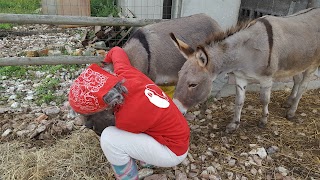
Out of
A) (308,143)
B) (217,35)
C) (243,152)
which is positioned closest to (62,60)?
(217,35)

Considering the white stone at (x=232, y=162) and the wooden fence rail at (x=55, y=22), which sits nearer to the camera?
the white stone at (x=232, y=162)

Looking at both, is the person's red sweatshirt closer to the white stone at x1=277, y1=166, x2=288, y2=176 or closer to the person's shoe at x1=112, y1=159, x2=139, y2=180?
the person's shoe at x1=112, y1=159, x2=139, y2=180

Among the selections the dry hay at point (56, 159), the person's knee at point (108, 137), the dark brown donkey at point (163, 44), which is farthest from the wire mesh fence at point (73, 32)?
the person's knee at point (108, 137)

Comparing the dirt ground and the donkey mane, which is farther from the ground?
the donkey mane

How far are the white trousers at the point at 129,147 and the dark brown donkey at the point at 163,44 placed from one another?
1137 mm

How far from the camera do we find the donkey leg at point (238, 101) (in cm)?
340

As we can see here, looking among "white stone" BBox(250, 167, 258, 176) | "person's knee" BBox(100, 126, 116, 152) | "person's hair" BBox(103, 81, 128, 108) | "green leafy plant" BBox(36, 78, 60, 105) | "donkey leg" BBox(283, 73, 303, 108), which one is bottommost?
"white stone" BBox(250, 167, 258, 176)

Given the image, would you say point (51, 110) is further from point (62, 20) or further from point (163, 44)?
point (163, 44)

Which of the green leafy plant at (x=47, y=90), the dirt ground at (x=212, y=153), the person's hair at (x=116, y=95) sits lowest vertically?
the dirt ground at (x=212, y=153)

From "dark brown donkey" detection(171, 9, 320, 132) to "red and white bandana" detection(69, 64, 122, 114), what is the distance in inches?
42.0

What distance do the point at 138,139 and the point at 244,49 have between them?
1.66 metres

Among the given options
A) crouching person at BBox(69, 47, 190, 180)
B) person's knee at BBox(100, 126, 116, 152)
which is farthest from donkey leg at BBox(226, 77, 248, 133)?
person's knee at BBox(100, 126, 116, 152)

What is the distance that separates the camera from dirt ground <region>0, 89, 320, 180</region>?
2736mm

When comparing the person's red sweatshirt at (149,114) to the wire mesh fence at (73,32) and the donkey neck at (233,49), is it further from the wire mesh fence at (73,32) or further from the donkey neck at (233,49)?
the wire mesh fence at (73,32)
